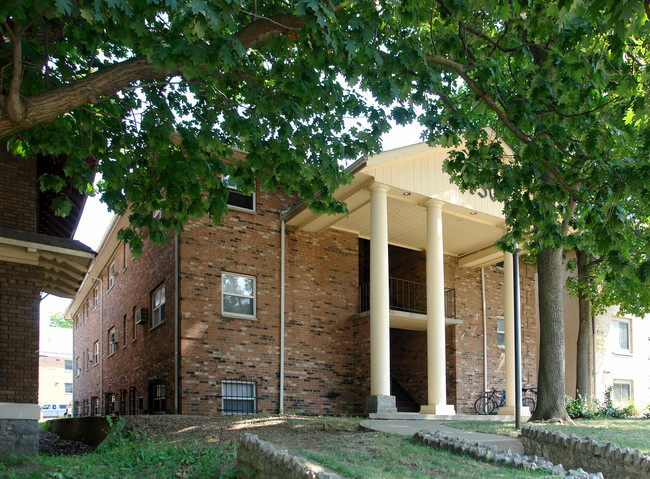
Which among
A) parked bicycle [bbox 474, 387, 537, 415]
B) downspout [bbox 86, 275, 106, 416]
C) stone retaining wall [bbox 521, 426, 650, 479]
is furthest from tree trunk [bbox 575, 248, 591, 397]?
downspout [bbox 86, 275, 106, 416]

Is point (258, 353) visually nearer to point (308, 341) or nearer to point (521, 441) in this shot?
point (308, 341)

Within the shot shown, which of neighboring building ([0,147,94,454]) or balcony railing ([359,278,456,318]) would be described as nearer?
neighboring building ([0,147,94,454])

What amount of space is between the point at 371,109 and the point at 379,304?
264 inches

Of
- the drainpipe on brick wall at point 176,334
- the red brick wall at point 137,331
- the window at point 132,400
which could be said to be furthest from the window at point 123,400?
the drainpipe on brick wall at point 176,334

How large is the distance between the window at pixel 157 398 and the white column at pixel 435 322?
6.75 meters

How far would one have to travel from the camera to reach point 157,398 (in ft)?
55.8

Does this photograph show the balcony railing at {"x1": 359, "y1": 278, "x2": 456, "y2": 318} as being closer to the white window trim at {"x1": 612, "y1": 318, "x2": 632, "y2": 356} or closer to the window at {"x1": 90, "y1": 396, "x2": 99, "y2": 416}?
the white window trim at {"x1": 612, "y1": 318, "x2": 632, "y2": 356}

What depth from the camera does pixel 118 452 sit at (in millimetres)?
9602

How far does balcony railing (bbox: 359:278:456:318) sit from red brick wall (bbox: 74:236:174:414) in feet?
19.6

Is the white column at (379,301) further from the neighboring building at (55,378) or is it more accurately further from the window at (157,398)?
the neighboring building at (55,378)

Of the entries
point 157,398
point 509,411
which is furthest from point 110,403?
point 509,411

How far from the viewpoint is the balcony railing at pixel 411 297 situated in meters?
20.2

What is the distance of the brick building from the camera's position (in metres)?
15.3

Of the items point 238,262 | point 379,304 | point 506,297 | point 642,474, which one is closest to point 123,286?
point 238,262
